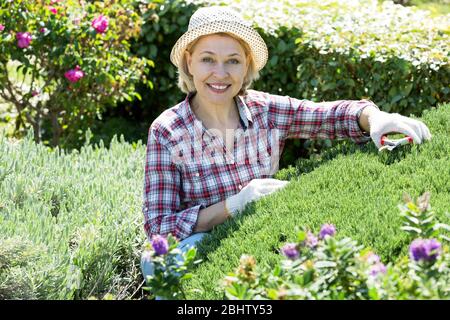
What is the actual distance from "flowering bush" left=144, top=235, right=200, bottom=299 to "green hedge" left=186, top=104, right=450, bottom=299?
26 cm

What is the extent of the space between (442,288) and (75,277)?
1.70m

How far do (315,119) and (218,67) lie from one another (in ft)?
1.68

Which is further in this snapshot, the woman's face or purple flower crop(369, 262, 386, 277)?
the woman's face

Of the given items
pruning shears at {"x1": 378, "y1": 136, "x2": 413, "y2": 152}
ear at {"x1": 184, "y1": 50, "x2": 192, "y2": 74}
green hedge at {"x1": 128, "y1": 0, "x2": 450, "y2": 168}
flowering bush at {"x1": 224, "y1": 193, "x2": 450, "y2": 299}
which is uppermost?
green hedge at {"x1": 128, "y1": 0, "x2": 450, "y2": 168}

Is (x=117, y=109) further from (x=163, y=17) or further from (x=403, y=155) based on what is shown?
(x=403, y=155)

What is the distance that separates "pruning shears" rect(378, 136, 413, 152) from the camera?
310 centimetres

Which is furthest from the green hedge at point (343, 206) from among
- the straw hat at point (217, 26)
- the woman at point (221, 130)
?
the straw hat at point (217, 26)

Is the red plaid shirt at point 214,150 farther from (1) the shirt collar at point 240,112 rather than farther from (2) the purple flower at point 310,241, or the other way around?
(2) the purple flower at point 310,241

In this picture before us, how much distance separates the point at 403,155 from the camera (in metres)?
3.07

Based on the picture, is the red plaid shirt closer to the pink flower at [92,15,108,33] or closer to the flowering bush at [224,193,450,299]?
the flowering bush at [224,193,450,299]

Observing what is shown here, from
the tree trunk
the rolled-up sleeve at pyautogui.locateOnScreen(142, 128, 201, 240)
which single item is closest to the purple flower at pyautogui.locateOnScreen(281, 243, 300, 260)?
the rolled-up sleeve at pyautogui.locateOnScreen(142, 128, 201, 240)

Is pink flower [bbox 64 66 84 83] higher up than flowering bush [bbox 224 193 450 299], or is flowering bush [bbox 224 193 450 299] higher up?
pink flower [bbox 64 66 84 83]

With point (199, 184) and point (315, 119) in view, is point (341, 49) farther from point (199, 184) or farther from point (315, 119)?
point (199, 184)
